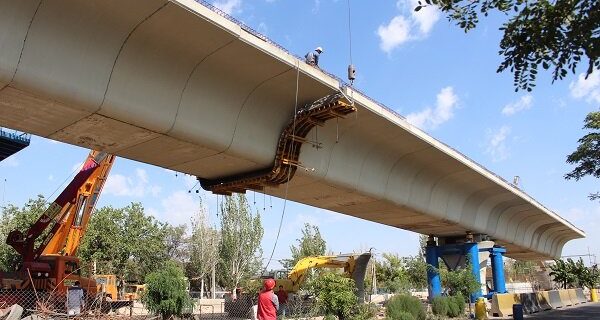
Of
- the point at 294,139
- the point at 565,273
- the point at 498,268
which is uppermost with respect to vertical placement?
the point at 294,139

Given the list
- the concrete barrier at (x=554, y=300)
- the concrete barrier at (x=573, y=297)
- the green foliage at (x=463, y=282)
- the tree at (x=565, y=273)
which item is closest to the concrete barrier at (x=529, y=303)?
the concrete barrier at (x=554, y=300)

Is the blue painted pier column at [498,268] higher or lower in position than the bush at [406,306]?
higher

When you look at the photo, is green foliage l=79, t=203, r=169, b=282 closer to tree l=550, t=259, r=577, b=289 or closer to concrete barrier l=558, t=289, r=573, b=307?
concrete barrier l=558, t=289, r=573, b=307

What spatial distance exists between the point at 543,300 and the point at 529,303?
310 cm

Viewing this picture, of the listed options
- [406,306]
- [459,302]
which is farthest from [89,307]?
[459,302]

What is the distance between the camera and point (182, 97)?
1209 centimetres

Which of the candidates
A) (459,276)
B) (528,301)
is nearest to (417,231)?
(459,276)

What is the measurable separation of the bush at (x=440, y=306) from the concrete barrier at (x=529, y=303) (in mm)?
5781

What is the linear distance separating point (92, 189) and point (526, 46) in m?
24.9

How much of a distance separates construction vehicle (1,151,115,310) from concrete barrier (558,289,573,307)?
28737 millimetres

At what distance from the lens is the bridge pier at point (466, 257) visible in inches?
1124

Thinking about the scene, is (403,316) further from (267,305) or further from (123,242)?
(123,242)

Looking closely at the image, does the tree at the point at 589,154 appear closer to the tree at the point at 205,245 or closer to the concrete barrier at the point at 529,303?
the concrete barrier at the point at 529,303

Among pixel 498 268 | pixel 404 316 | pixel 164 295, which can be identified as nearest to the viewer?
pixel 164 295
